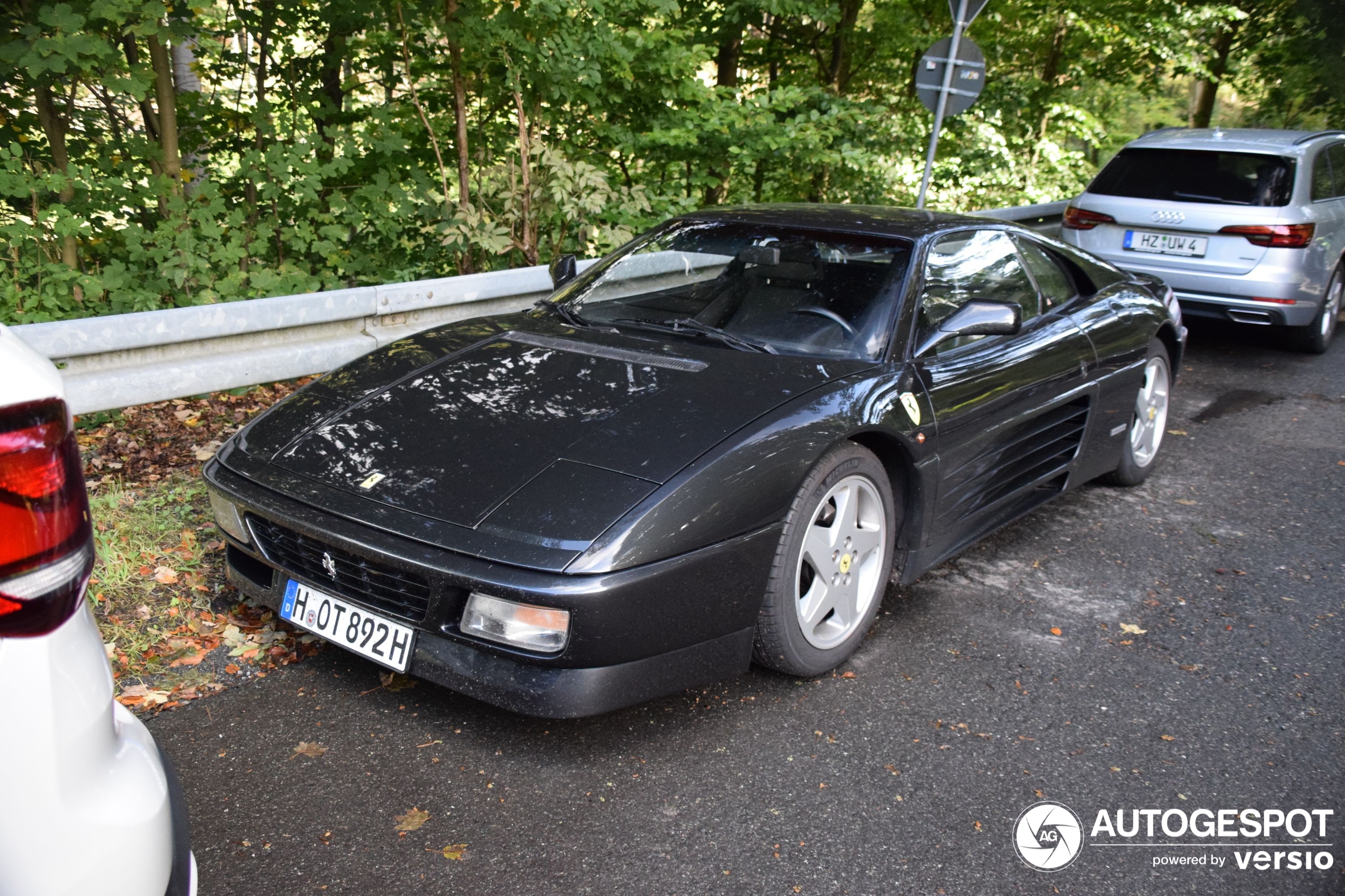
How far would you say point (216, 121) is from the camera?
7215 millimetres

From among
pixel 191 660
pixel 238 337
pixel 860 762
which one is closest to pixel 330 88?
pixel 238 337

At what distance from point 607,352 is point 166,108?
15.1 ft

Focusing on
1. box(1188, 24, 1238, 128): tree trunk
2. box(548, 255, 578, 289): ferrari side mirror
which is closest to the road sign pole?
A: box(548, 255, 578, 289): ferrari side mirror

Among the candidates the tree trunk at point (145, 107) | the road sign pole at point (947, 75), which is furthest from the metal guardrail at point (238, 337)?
the road sign pole at point (947, 75)

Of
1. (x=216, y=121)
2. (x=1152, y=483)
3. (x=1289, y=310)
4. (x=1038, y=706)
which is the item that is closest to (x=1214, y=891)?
(x=1038, y=706)

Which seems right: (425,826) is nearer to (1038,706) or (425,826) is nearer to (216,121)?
(1038,706)

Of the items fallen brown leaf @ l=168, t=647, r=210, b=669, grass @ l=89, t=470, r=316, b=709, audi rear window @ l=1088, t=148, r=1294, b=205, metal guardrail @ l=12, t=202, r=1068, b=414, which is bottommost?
fallen brown leaf @ l=168, t=647, r=210, b=669

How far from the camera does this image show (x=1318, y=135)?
779 centimetres

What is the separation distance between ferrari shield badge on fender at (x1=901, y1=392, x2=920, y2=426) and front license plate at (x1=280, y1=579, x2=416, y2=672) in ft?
5.48

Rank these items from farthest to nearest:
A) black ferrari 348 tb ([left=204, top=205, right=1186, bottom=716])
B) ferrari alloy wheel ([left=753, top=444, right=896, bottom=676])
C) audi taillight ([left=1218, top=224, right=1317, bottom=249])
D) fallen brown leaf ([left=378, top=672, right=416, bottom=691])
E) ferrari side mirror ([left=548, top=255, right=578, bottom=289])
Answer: audi taillight ([left=1218, top=224, right=1317, bottom=249]) → ferrari side mirror ([left=548, top=255, right=578, bottom=289]) → fallen brown leaf ([left=378, top=672, right=416, bottom=691]) → ferrari alloy wheel ([left=753, top=444, right=896, bottom=676]) → black ferrari 348 tb ([left=204, top=205, right=1186, bottom=716])

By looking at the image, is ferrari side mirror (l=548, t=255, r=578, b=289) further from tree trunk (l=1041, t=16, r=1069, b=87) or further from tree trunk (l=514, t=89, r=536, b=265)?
tree trunk (l=1041, t=16, r=1069, b=87)

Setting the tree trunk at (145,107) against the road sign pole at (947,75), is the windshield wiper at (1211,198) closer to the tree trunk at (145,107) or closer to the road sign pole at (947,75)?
the road sign pole at (947,75)

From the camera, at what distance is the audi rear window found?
7.26 meters

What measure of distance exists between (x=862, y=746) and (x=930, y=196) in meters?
11.1
